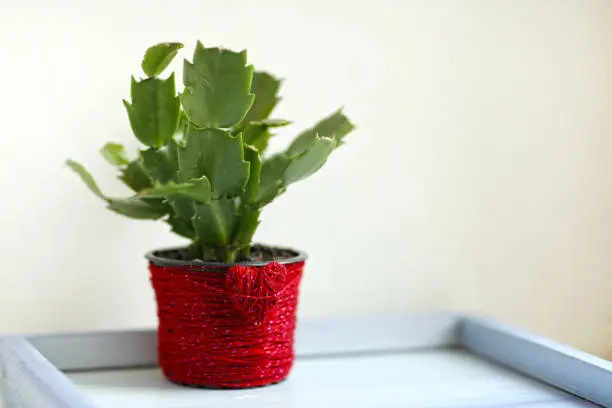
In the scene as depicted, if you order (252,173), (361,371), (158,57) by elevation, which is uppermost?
(158,57)

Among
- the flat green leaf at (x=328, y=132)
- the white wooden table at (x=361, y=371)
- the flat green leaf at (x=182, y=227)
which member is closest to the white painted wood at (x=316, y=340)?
the white wooden table at (x=361, y=371)

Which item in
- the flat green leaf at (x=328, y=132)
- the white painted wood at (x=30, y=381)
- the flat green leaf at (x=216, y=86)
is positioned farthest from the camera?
the flat green leaf at (x=328, y=132)

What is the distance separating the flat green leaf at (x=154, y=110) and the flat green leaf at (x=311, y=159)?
13 centimetres

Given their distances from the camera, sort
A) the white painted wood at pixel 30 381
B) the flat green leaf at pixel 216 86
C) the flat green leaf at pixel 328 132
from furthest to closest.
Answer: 1. the flat green leaf at pixel 328 132
2. the flat green leaf at pixel 216 86
3. the white painted wood at pixel 30 381

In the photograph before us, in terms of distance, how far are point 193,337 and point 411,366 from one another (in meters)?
0.29

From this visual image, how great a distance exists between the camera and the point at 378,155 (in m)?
1.24

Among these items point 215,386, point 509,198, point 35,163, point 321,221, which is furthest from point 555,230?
point 35,163

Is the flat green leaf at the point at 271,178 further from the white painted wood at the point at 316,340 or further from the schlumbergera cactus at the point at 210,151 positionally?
the white painted wood at the point at 316,340

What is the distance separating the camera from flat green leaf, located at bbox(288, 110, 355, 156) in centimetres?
96

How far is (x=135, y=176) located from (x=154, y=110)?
12 cm

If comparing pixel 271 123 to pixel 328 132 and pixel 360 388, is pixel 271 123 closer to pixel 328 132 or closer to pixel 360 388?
pixel 328 132

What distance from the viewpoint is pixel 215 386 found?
3.06ft

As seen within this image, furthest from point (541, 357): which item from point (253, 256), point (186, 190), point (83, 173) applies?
point (83, 173)

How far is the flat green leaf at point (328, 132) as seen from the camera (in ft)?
3.15
